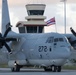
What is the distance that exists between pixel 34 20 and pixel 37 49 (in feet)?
237

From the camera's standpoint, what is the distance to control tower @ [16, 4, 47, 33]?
119794 mm

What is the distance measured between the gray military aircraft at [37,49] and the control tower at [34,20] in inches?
2503

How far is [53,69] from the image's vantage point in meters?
48.6

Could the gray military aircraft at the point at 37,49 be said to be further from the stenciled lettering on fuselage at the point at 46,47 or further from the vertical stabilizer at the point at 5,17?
the vertical stabilizer at the point at 5,17

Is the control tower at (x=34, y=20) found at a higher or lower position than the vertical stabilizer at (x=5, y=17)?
lower

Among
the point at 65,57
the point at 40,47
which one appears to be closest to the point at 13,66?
the point at 40,47

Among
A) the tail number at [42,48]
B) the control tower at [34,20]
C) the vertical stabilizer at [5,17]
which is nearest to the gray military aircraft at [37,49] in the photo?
the tail number at [42,48]

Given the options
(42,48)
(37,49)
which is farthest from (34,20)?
(42,48)

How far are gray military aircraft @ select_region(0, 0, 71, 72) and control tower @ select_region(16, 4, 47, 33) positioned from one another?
63.6 m

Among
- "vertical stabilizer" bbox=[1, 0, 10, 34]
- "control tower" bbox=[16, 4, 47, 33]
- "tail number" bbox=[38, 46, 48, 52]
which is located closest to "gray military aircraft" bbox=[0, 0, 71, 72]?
"tail number" bbox=[38, 46, 48, 52]

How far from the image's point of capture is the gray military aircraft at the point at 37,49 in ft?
156

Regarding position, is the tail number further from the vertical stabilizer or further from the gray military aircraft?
the vertical stabilizer

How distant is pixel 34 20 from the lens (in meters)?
122

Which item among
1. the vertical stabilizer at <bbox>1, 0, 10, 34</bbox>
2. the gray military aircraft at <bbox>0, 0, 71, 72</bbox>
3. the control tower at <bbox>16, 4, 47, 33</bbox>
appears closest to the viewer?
the gray military aircraft at <bbox>0, 0, 71, 72</bbox>
